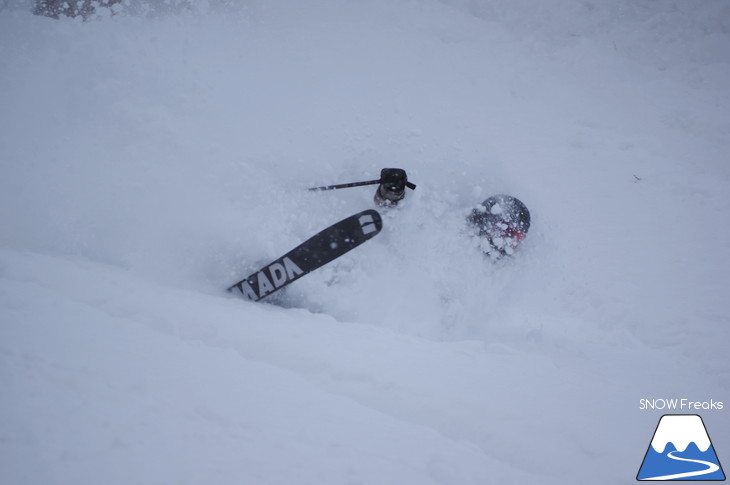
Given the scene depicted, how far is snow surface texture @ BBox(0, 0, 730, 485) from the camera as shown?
182 centimetres

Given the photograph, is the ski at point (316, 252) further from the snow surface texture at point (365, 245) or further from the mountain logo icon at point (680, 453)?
the mountain logo icon at point (680, 453)

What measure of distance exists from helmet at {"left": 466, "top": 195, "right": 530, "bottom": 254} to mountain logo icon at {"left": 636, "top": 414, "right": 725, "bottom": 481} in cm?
156

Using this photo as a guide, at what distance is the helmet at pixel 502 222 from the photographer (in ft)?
10.3

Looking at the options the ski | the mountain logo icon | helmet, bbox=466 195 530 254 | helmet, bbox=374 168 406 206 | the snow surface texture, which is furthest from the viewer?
helmet, bbox=466 195 530 254

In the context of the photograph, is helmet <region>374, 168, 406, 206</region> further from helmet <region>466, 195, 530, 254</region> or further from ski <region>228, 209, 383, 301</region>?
helmet <region>466, 195, 530, 254</region>

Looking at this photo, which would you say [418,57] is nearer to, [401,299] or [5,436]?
[401,299]

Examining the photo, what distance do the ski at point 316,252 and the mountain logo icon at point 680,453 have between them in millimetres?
2078

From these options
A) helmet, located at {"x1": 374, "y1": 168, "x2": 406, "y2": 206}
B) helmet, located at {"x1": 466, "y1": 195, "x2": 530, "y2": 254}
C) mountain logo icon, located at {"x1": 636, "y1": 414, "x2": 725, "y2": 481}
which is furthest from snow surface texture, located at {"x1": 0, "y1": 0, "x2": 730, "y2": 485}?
helmet, located at {"x1": 374, "y1": 168, "x2": 406, "y2": 206}

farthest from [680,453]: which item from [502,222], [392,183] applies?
[392,183]

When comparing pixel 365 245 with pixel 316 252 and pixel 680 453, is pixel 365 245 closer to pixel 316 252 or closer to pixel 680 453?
pixel 316 252

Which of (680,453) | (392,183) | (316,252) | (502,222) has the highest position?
(502,222)

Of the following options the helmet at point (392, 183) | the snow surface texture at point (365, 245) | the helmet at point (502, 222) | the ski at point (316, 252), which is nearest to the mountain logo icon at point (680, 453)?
the snow surface texture at point (365, 245)

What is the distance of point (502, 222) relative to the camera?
3.14 m

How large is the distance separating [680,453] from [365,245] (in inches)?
99.1
